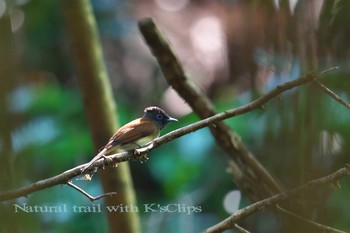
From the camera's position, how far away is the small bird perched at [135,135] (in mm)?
663

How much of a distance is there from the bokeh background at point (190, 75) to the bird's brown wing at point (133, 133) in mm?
59

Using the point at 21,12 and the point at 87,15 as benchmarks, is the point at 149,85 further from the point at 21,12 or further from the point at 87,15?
the point at 21,12

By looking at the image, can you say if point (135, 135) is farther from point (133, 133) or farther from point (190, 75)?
point (190, 75)

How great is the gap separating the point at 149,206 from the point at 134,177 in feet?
0.21

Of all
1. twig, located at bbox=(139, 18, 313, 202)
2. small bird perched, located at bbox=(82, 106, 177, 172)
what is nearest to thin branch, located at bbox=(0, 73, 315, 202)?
small bird perched, located at bbox=(82, 106, 177, 172)

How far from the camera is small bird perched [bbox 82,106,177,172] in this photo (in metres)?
0.66

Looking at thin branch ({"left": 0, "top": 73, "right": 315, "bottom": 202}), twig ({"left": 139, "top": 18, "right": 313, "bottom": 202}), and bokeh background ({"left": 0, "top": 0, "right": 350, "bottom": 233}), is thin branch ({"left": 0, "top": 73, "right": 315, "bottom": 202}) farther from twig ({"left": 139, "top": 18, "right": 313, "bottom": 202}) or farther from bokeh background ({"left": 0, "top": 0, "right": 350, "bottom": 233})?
twig ({"left": 139, "top": 18, "right": 313, "bottom": 202})

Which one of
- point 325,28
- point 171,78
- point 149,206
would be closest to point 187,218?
point 149,206

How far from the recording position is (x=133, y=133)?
0.69m

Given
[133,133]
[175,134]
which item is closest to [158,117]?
[133,133]

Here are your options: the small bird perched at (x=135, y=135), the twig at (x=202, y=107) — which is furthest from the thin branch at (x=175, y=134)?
the twig at (x=202, y=107)

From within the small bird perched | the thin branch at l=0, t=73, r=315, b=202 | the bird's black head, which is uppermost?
the bird's black head

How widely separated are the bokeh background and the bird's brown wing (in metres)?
0.06

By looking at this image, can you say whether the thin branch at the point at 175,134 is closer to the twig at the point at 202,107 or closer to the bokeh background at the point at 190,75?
the bokeh background at the point at 190,75
